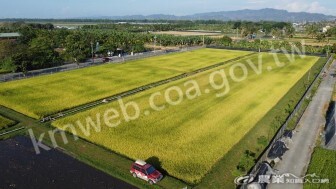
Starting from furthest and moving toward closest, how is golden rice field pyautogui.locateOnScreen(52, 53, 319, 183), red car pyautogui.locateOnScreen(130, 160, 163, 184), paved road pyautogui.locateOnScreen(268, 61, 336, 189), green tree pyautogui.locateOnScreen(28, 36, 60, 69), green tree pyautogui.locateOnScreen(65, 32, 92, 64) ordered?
1. green tree pyautogui.locateOnScreen(65, 32, 92, 64)
2. green tree pyautogui.locateOnScreen(28, 36, 60, 69)
3. golden rice field pyautogui.locateOnScreen(52, 53, 319, 183)
4. paved road pyautogui.locateOnScreen(268, 61, 336, 189)
5. red car pyautogui.locateOnScreen(130, 160, 163, 184)

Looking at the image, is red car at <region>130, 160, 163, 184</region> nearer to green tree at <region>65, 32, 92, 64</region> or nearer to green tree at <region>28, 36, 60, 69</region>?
green tree at <region>28, 36, 60, 69</region>

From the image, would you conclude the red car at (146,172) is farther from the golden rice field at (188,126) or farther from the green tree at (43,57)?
the green tree at (43,57)

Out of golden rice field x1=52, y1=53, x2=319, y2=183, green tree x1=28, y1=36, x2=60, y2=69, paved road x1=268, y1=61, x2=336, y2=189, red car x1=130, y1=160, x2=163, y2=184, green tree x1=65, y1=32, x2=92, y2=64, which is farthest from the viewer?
green tree x1=65, y1=32, x2=92, y2=64

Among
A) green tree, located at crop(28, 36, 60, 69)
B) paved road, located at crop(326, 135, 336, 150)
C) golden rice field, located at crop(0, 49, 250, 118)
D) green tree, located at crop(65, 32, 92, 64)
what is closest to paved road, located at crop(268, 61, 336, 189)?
paved road, located at crop(326, 135, 336, 150)

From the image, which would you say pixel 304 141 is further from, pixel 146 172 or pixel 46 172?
pixel 46 172

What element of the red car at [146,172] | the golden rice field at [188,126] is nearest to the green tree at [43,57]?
the golden rice field at [188,126]

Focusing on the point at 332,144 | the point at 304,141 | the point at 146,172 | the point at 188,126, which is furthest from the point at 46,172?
the point at 332,144

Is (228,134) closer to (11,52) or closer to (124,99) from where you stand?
(124,99)

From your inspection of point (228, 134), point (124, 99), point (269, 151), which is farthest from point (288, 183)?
point (124, 99)
